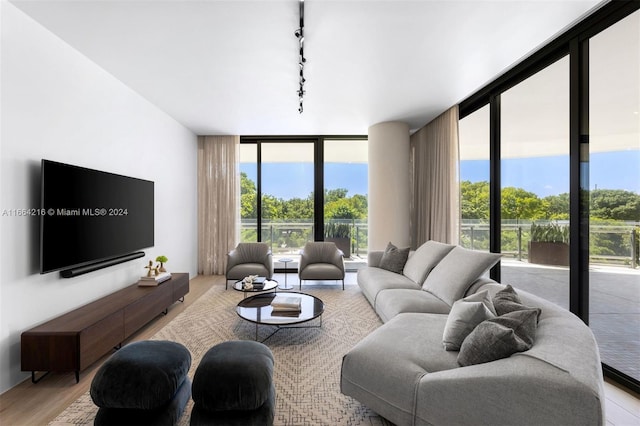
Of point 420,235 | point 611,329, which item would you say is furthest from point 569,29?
point 420,235

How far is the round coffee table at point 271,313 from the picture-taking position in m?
2.62

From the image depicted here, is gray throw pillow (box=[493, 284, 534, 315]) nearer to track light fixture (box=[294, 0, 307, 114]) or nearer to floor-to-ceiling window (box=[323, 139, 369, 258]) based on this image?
track light fixture (box=[294, 0, 307, 114])

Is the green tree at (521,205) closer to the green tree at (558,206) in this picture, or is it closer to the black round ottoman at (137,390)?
the green tree at (558,206)

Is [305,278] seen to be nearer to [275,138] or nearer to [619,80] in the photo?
[275,138]

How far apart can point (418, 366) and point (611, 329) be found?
1.97m

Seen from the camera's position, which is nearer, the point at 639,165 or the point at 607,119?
the point at 639,165

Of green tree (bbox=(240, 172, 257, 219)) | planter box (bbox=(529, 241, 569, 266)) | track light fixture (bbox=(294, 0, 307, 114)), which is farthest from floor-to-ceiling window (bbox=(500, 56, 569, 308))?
green tree (bbox=(240, 172, 257, 219))

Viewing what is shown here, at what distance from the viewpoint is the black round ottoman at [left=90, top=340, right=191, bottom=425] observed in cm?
151

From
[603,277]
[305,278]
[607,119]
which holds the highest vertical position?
[607,119]

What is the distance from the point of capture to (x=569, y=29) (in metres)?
2.53

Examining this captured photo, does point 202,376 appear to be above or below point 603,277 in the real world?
below

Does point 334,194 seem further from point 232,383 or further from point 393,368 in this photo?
point 232,383

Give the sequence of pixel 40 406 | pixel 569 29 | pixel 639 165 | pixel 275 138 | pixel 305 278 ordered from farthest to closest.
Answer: pixel 275 138 < pixel 305 278 < pixel 569 29 < pixel 639 165 < pixel 40 406

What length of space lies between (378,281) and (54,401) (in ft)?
9.83
